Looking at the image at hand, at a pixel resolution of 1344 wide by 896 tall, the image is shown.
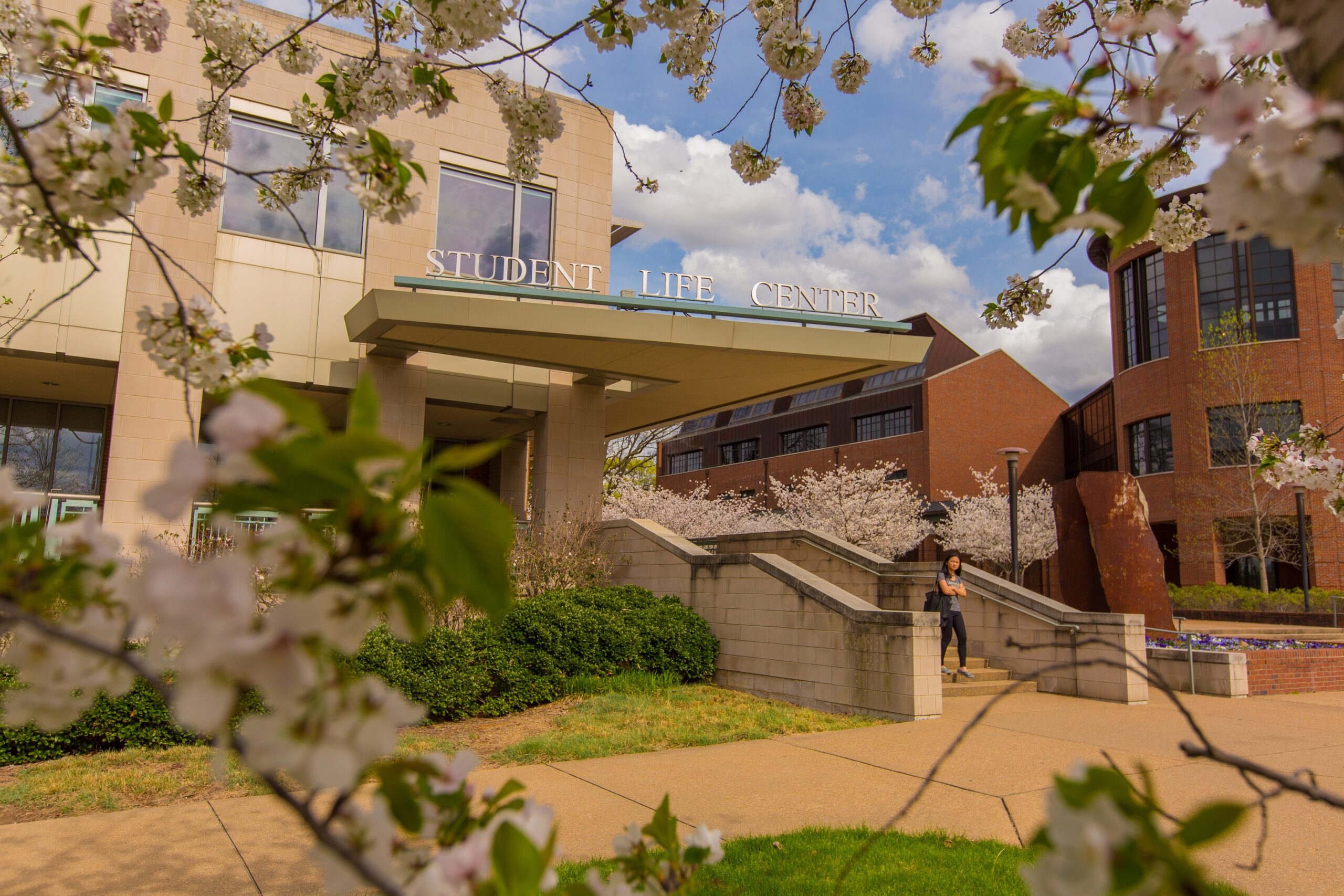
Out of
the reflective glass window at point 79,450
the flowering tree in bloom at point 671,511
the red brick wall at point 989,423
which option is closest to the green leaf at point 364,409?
the reflective glass window at point 79,450

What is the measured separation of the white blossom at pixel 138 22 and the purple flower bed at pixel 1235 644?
13.6 metres

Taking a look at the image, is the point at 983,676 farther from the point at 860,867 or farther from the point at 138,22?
the point at 138,22

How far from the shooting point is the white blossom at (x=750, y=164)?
5.75 m

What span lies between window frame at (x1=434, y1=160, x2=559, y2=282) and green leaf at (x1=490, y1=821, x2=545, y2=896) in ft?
52.9

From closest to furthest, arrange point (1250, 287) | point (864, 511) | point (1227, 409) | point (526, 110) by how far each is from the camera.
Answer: point (526, 110), point (1227, 409), point (1250, 287), point (864, 511)

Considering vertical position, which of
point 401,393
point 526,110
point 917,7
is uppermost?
point 917,7

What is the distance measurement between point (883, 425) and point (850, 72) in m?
44.2

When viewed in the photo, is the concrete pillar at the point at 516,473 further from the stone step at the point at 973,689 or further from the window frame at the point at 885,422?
the window frame at the point at 885,422

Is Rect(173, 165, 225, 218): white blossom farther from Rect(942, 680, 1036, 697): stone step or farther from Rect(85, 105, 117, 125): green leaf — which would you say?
Rect(942, 680, 1036, 697): stone step

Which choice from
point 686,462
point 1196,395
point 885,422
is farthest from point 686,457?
point 1196,395

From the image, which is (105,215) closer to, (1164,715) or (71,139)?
(71,139)

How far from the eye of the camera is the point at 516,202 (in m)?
17.3

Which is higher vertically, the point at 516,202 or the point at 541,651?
the point at 516,202

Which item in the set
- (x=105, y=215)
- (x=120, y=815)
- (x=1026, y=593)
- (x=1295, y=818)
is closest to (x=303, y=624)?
(x=105, y=215)
